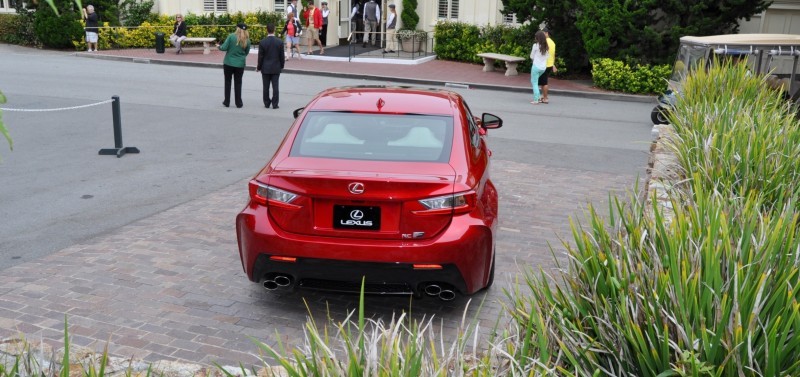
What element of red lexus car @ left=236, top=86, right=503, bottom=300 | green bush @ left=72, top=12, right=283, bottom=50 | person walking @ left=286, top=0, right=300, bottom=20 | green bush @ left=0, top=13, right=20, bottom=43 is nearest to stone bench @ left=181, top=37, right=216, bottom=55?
green bush @ left=72, top=12, right=283, bottom=50

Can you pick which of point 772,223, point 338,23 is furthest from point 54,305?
point 338,23

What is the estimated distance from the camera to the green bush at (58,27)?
1150 inches

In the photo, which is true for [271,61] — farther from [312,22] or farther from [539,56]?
[312,22]

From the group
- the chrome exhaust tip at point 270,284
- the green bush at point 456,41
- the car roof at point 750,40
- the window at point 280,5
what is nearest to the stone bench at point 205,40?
the window at point 280,5

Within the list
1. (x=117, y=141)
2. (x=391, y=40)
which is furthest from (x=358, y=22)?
(x=117, y=141)

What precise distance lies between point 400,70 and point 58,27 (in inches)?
522

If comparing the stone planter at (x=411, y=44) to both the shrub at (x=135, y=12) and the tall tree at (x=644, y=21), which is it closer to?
the tall tree at (x=644, y=21)

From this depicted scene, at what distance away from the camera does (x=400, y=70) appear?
2525 cm

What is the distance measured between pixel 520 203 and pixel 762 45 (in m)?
7.94

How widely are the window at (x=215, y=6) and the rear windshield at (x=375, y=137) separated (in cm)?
2664

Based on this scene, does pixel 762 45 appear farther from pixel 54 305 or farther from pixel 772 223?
pixel 54 305

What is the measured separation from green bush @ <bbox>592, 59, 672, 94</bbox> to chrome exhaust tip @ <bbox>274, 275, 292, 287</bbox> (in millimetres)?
17338

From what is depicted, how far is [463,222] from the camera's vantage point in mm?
5824

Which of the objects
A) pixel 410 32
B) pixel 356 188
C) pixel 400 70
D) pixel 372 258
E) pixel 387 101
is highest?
pixel 410 32
